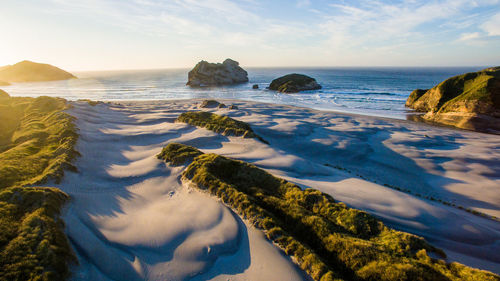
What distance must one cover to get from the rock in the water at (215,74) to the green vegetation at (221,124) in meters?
75.8

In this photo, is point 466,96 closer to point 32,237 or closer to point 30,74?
point 32,237

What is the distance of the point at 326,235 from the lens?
5.59m

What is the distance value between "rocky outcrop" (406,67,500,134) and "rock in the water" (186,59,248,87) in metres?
81.2

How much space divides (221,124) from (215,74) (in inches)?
3461

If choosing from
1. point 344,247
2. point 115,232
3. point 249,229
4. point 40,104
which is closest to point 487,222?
point 344,247

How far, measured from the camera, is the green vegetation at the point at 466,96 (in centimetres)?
2536

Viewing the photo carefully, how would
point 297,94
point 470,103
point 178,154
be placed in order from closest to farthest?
point 178,154 < point 470,103 < point 297,94

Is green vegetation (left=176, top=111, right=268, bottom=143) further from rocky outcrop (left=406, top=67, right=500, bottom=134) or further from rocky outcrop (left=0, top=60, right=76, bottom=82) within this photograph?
rocky outcrop (left=0, top=60, right=76, bottom=82)

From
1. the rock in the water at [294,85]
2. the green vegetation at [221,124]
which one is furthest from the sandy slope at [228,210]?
the rock in the water at [294,85]

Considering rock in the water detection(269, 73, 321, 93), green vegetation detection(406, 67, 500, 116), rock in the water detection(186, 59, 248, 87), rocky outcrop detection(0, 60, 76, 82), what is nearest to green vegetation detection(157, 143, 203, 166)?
green vegetation detection(406, 67, 500, 116)

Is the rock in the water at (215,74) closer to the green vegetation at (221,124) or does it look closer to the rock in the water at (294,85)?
the rock in the water at (294,85)

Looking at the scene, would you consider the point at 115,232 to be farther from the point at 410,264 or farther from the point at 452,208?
the point at 452,208

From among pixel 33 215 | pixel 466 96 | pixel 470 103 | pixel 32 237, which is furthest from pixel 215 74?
pixel 32 237

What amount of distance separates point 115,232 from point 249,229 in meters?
4.20
